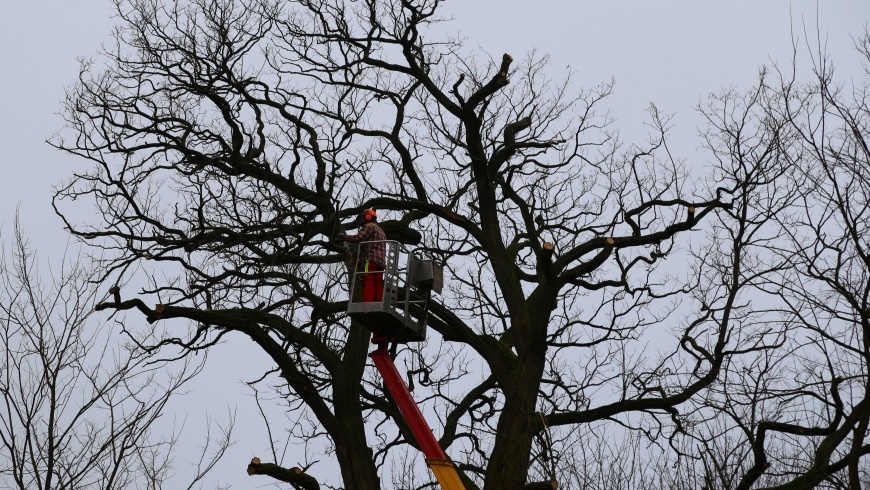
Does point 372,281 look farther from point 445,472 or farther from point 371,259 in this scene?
point 445,472

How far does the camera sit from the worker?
31.4 feet

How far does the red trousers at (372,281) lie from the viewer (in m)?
9.55

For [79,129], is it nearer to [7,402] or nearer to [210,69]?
[210,69]

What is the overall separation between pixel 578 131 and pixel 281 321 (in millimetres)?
5096

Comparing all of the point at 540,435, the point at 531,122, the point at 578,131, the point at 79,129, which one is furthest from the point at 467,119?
the point at 79,129

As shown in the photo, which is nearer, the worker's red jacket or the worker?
the worker

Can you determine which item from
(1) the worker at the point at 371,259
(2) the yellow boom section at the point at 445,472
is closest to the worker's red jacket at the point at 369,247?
(1) the worker at the point at 371,259

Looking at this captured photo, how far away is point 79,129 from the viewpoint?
38.8 feet

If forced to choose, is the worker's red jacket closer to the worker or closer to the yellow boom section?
the worker

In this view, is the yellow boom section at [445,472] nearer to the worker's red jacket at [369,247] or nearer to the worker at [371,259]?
the worker at [371,259]

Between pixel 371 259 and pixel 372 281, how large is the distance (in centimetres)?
23

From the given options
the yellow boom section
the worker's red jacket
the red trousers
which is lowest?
the yellow boom section

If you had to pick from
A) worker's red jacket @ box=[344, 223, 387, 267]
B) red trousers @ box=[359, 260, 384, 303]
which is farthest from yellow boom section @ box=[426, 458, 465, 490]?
worker's red jacket @ box=[344, 223, 387, 267]

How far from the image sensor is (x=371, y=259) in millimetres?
9680
